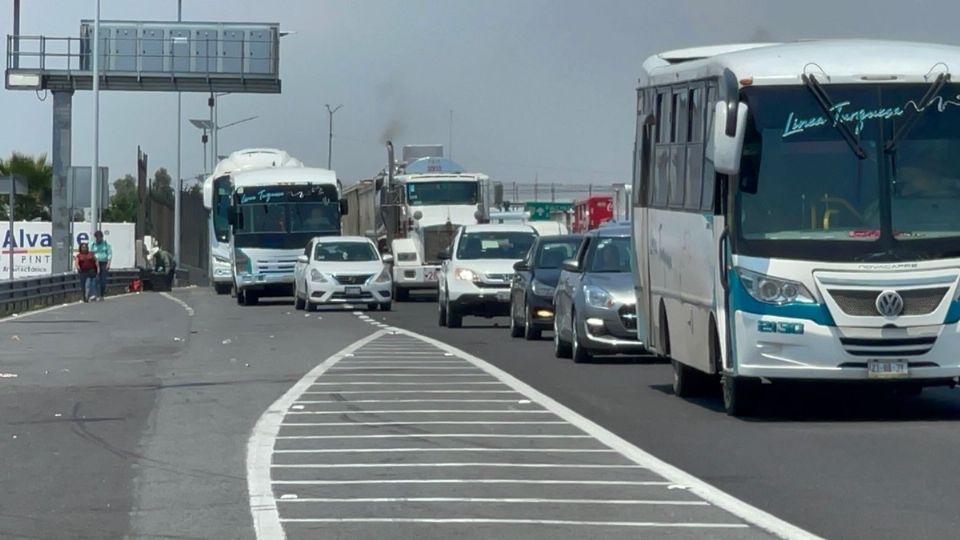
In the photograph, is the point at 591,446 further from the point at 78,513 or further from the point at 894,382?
the point at 78,513

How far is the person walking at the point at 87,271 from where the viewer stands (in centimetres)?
4572

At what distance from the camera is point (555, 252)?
2712 cm

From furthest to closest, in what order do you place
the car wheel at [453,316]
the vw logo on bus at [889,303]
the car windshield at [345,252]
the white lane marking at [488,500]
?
1. the car windshield at [345,252]
2. the car wheel at [453,316]
3. the vw logo on bus at [889,303]
4. the white lane marking at [488,500]

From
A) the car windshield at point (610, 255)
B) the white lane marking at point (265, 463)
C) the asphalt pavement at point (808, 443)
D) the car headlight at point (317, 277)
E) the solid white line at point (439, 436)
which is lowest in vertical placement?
the white lane marking at point (265, 463)

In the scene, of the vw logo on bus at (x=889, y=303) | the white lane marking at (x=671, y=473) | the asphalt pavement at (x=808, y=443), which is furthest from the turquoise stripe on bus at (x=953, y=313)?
the white lane marking at (x=671, y=473)

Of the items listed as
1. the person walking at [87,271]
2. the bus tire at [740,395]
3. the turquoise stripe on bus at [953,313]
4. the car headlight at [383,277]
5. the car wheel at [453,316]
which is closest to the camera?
the turquoise stripe on bus at [953,313]

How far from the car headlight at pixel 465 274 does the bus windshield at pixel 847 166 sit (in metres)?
16.7

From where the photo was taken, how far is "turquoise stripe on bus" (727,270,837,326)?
1383cm

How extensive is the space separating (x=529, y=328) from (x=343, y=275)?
12905 millimetres

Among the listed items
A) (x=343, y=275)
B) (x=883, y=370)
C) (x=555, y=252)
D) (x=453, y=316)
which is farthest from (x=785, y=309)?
(x=343, y=275)

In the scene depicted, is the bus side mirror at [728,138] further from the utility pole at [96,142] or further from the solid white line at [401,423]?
the utility pole at [96,142]

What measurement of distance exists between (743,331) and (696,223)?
1659 mm

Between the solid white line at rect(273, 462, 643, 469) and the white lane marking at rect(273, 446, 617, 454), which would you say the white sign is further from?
the solid white line at rect(273, 462, 643, 469)

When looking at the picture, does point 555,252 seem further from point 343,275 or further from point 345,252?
point 345,252
